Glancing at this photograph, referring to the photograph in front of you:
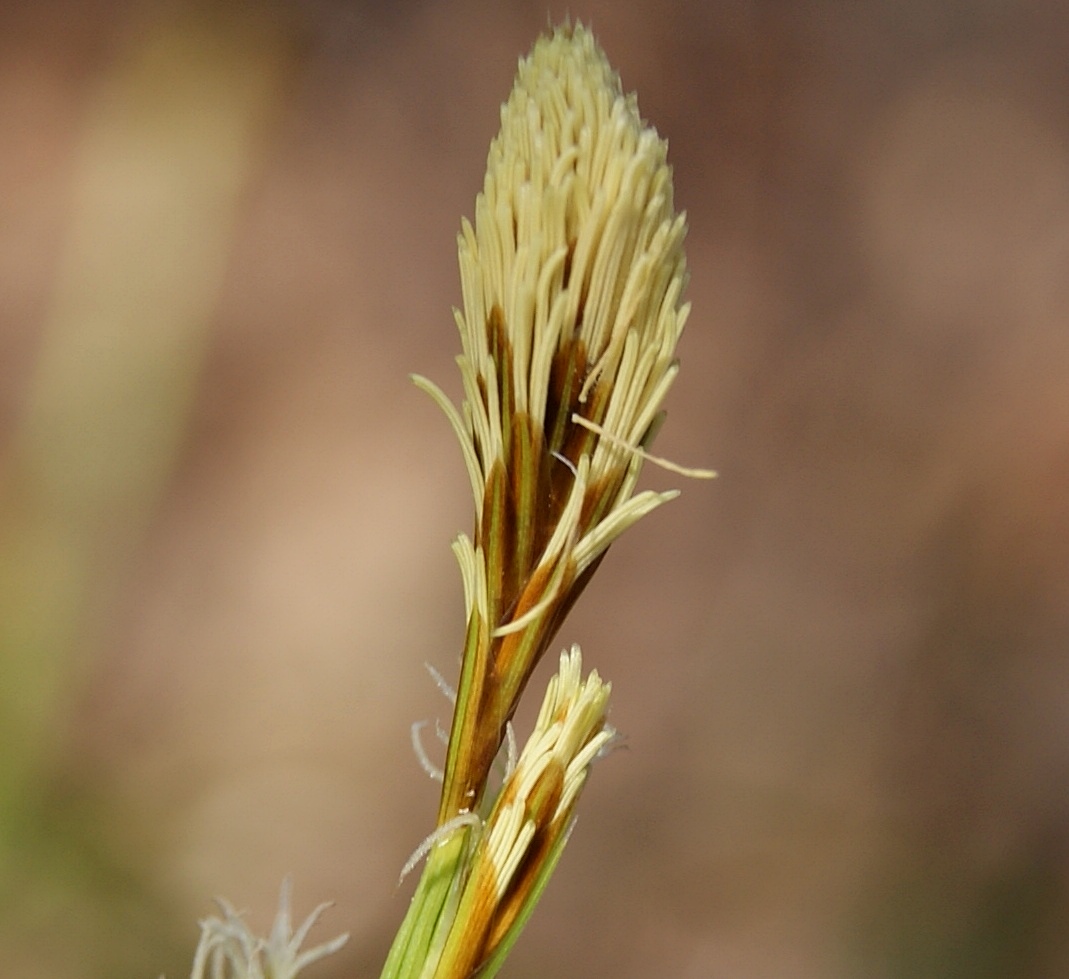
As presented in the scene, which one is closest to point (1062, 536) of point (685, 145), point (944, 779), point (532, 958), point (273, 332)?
point (944, 779)

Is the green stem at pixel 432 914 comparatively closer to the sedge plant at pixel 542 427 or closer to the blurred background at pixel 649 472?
the sedge plant at pixel 542 427

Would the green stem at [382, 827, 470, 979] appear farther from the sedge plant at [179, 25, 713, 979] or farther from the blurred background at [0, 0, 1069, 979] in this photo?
the blurred background at [0, 0, 1069, 979]

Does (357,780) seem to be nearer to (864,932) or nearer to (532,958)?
(532,958)

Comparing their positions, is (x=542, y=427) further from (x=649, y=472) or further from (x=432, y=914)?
(x=649, y=472)

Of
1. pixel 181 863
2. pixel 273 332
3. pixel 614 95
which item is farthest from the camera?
pixel 273 332

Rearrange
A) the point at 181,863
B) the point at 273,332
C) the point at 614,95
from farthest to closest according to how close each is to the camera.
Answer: the point at 273,332 → the point at 181,863 → the point at 614,95

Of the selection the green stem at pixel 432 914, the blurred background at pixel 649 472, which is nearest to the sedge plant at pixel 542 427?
the green stem at pixel 432 914

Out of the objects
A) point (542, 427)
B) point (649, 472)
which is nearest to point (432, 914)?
point (542, 427)
